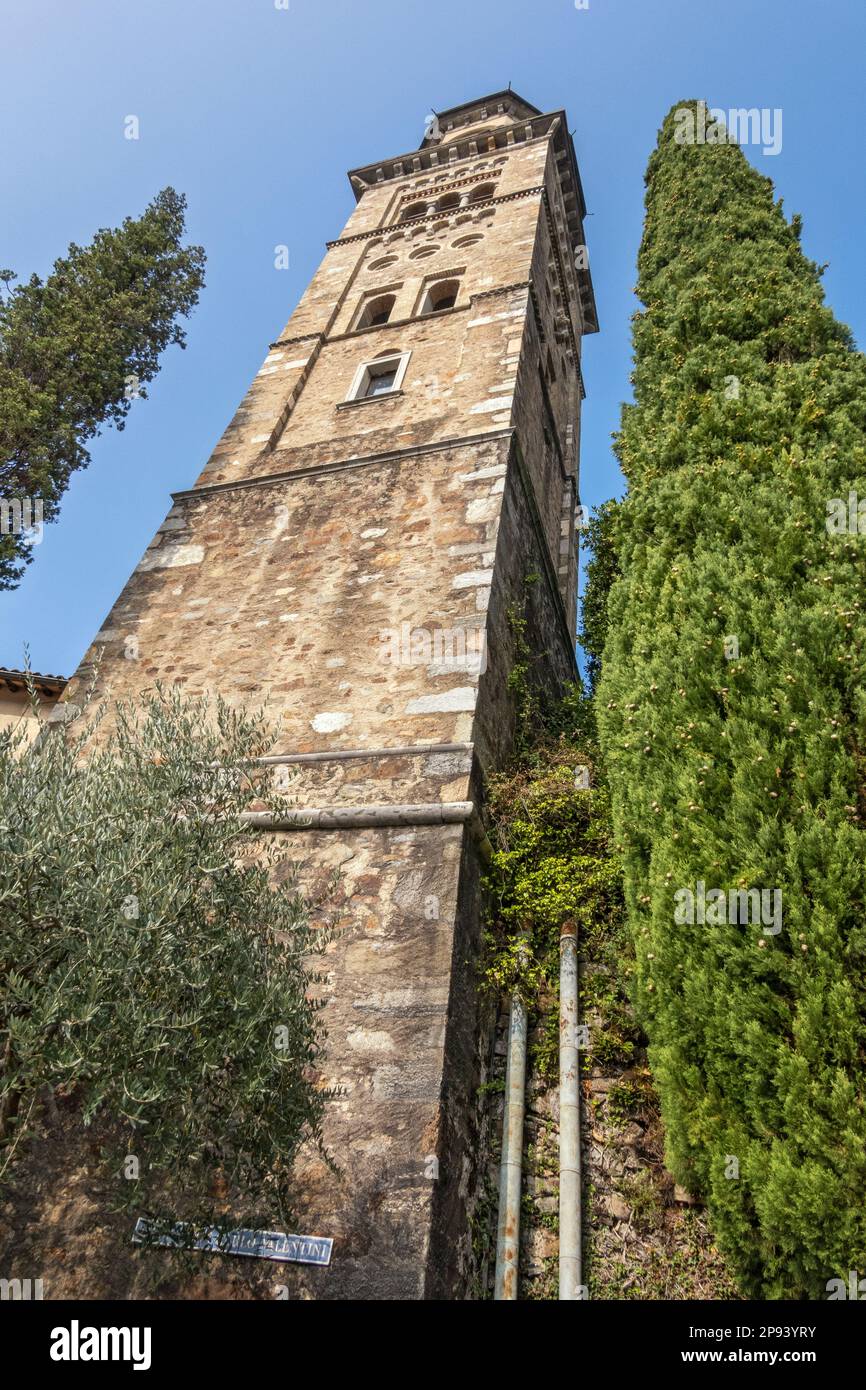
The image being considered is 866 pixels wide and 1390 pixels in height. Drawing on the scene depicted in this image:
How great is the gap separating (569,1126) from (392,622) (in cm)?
417

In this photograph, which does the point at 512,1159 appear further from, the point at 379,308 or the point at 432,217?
the point at 432,217

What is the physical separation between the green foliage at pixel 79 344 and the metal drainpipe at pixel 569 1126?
9642mm

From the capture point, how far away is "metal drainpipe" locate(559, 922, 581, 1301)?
4.32 m

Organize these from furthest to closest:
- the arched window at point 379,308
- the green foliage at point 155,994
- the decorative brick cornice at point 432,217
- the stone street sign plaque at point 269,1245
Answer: the decorative brick cornice at point 432,217
the arched window at point 379,308
the stone street sign plaque at point 269,1245
the green foliage at point 155,994

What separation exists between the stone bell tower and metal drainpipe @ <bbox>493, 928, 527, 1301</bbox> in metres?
0.21

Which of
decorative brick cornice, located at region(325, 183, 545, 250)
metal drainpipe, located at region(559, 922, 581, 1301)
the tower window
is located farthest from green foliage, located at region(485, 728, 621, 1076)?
decorative brick cornice, located at region(325, 183, 545, 250)

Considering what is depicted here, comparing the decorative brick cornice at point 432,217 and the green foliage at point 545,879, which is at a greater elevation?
the decorative brick cornice at point 432,217

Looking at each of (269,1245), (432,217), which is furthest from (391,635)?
(432,217)

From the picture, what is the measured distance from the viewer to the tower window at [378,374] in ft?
37.6

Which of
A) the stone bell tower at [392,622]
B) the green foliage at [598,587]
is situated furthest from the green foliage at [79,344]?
the green foliage at [598,587]

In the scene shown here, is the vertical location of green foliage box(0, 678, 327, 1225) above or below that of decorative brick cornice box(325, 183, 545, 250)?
below

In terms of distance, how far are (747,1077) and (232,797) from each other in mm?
3068

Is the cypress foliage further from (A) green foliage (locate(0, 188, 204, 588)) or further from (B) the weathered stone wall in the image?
(A) green foliage (locate(0, 188, 204, 588))

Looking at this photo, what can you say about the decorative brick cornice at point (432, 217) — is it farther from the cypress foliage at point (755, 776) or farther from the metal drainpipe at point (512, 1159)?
the metal drainpipe at point (512, 1159)
